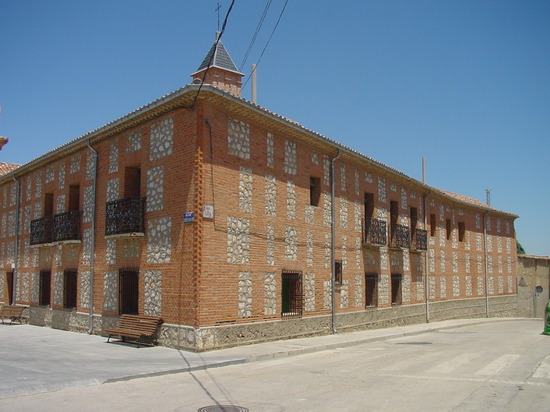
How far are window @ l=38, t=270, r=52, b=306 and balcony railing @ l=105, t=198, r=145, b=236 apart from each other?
6.02 metres

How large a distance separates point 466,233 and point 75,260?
72.9 feet

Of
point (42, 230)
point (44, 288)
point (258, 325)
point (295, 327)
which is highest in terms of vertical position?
point (42, 230)

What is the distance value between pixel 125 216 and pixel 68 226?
12.5ft

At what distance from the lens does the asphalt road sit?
7.21 metres

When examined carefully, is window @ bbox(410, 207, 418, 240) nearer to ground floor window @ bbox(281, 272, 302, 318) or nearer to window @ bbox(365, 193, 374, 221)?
window @ bbox(365, 193, 374, 221)

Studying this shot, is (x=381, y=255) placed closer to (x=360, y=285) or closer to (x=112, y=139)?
(x=360, y=285)

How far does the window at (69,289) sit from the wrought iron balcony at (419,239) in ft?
47.0

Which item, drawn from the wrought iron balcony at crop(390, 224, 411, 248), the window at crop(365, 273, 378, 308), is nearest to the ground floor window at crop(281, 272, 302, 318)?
the window at crop(365, 273, 378, 308)

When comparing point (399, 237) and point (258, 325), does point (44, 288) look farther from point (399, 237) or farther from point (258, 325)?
point (399, 237)

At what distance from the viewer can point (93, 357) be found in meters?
11.5

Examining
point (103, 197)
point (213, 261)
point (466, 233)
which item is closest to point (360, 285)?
point (213, 261)

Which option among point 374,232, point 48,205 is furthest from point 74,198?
point 374,232

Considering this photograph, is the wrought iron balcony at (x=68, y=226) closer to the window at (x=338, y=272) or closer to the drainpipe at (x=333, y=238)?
the drainpipe at (x=333, y=238)

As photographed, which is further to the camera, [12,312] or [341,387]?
[12,312]
